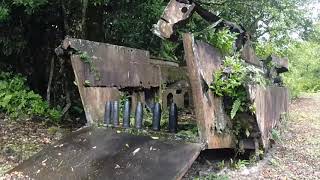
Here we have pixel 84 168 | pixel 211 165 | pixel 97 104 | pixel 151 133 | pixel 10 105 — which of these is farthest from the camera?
pixel 10 105

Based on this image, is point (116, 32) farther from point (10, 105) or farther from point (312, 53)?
point (312, 53)

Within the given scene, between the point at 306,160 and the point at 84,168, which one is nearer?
the point at 84,168

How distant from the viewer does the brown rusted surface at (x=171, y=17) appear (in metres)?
4.16

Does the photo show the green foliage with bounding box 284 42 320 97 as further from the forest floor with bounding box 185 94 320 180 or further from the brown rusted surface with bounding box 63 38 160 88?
the brown rusted surface with bounding box 63 38 160 88

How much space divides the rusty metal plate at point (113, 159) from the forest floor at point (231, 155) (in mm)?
670

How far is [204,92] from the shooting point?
418 centimetres

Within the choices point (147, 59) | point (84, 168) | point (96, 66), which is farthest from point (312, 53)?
point (84, 168)

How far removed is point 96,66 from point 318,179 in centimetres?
317

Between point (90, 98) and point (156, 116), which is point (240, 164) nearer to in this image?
point (156, 116)

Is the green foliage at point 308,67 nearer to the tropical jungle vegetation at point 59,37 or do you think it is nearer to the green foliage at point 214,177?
the tropical jungle vegetation at point 59,37

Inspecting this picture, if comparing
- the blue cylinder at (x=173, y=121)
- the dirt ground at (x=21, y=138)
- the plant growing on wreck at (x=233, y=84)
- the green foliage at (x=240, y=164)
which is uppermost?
the plant growing on wreck at (x=233, y=84)

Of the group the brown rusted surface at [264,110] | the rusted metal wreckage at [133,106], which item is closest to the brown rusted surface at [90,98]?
the rusted metal wreckage at [133,106]

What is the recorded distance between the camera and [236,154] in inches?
192

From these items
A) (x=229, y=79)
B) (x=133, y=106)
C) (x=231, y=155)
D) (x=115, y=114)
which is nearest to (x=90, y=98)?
(x=115, y=114)
